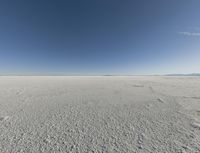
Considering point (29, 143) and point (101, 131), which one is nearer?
point (29, 143)

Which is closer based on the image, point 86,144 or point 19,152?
point 19,152

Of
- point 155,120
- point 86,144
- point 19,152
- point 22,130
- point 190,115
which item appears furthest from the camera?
point 190,115

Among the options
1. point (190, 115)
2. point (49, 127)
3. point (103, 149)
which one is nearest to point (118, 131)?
point (103, 149)

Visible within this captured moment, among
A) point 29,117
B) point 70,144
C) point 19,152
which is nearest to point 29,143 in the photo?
point 19,152

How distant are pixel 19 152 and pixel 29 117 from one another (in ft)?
5.66

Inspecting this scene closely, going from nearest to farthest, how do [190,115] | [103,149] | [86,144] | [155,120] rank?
1. [103,149]
2. [86,144]
3. [155,120]
4. [190,115]

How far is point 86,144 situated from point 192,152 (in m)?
2.01

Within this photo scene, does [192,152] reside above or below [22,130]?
below

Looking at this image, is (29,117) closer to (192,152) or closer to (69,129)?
(69,129)

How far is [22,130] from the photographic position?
2.68 metres

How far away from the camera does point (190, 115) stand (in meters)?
3.64

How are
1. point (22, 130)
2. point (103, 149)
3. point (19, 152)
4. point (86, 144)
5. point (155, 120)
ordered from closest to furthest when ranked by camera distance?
point (19, 152), point (103, 149), point (86, 144), point (22, 130), point (155, 120)

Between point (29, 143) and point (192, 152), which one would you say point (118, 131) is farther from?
point (29, 143)

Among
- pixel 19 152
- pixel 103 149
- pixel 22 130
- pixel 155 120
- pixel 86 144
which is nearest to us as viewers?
pixel 19 152
